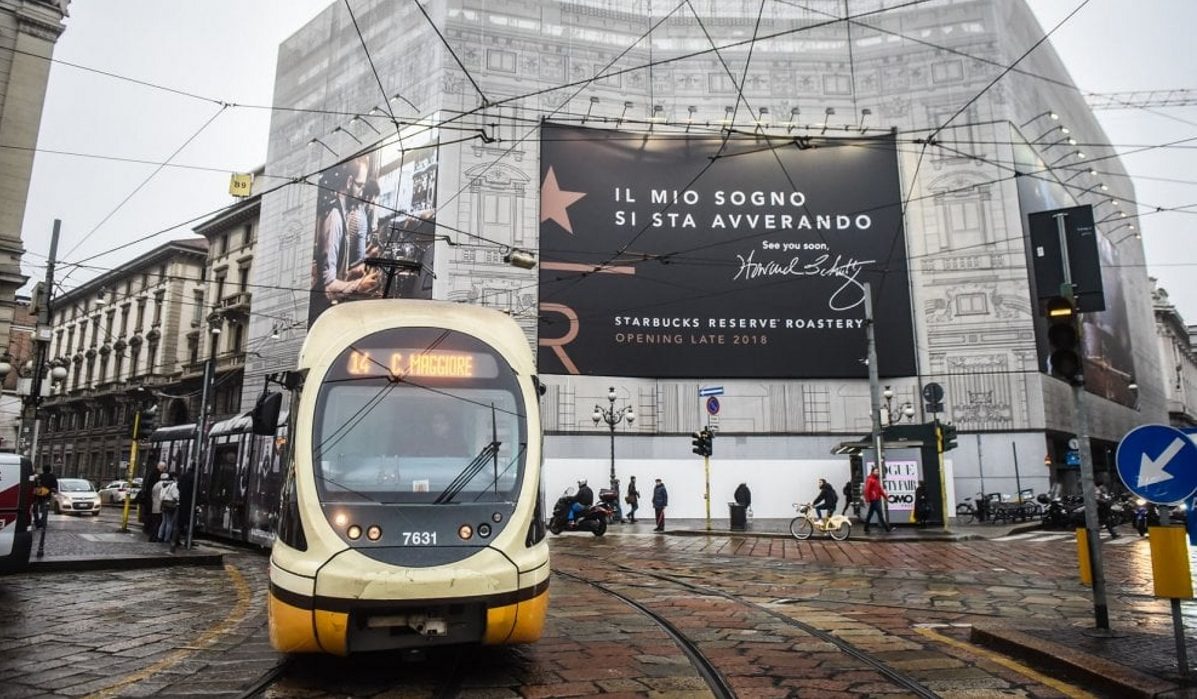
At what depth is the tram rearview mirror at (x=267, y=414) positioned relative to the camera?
4.68m

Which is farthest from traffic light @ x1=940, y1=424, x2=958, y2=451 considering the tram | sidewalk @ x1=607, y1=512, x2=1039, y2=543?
the tram

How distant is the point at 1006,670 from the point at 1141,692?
836 millimetres

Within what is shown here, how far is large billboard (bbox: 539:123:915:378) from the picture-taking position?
23875mm

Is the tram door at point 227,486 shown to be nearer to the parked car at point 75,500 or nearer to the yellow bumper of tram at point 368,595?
the yellow bumper of tram at point 368,595

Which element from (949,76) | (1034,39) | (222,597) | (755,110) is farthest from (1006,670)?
(1034,39)

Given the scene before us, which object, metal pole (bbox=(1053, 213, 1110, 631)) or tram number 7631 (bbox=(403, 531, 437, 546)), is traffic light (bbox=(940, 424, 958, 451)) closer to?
metal pole (bbox=(1053, 213, 1110, 631))

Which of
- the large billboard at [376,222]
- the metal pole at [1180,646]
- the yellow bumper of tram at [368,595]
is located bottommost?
the metal pole at [1180,646]

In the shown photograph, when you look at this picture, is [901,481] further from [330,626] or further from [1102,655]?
[330,626]

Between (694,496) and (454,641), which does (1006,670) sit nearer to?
(454,641)

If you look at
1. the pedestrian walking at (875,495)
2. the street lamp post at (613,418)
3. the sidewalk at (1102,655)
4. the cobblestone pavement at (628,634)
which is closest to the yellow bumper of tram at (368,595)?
the cobblestone pavement at (628,634)

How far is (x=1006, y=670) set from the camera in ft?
14.3

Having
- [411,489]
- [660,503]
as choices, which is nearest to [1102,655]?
[411,489]
